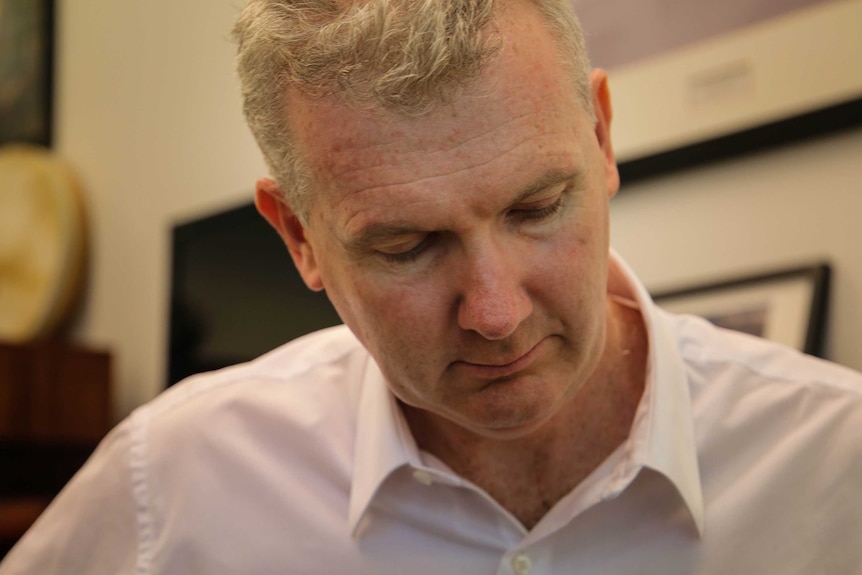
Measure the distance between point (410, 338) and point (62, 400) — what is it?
214 cm

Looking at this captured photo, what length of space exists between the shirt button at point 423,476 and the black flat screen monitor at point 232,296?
109 cm

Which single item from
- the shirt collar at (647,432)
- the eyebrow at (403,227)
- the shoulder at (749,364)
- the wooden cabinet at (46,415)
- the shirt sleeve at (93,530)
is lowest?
the wooden cabinet at (46,415)

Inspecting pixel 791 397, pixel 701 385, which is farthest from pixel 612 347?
pixel 791 397

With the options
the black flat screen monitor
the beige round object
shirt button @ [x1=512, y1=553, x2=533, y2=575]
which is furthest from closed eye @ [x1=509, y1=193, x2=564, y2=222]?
the beige round object

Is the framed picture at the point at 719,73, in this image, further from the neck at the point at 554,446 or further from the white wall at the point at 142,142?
the white wall at the point at 142,142

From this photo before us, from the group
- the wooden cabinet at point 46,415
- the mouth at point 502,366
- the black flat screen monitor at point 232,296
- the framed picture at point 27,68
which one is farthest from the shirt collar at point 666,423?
the framed picture at point 27,68

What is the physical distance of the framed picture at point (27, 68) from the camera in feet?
11.3

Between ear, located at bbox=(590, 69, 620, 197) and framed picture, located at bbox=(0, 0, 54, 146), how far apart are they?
2.88 metres

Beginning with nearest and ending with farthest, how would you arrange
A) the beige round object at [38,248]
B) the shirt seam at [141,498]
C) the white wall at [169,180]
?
the shirt seam at [141,498] → the white wall at [169,180] → the beige round object at [38,248]

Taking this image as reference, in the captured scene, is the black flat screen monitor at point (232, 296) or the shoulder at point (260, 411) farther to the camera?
the black flat screen monitor at point (232, 296)

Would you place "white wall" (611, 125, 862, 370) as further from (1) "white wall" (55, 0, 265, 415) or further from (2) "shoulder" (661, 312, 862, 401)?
(1) "white wall" (55, 0, 265, 415)

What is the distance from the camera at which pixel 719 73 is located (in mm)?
1586

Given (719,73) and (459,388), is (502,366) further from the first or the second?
(719,73)

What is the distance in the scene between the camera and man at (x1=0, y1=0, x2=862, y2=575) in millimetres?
927
